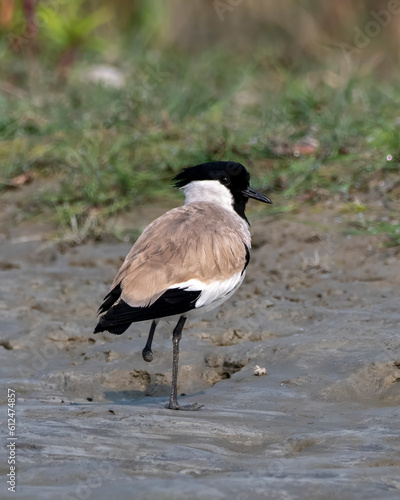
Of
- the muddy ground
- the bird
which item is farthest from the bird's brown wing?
the muddy ground

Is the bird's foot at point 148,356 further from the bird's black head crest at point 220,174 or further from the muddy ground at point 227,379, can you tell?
the bird's black head crest at point 220,174

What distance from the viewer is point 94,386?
4906mm

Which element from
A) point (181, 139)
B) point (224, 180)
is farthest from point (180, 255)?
point (181, 139)

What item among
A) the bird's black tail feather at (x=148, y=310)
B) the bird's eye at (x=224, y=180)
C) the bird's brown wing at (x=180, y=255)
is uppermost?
the bird's eye at (x=224, y=180)

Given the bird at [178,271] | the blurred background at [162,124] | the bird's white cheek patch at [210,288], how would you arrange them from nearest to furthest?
the bird at [178,271], the bird's white cheek patch at [210,288], the blurred background at [162,124]

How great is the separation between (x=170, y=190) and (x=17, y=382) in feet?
9.40

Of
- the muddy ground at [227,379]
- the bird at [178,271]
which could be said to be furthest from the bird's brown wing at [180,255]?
the muddy ground at [227,379]

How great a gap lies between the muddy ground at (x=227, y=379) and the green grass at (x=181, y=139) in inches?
18.8

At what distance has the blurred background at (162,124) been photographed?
714 cm

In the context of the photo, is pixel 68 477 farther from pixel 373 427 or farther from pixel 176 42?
pixel 176 42

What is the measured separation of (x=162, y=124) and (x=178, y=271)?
3.76 m

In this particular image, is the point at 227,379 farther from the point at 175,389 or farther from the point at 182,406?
the point at 182,406

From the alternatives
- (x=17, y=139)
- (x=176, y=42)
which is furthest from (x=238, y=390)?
(x=176, y=42)

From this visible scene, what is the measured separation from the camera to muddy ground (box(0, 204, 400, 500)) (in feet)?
10.4
